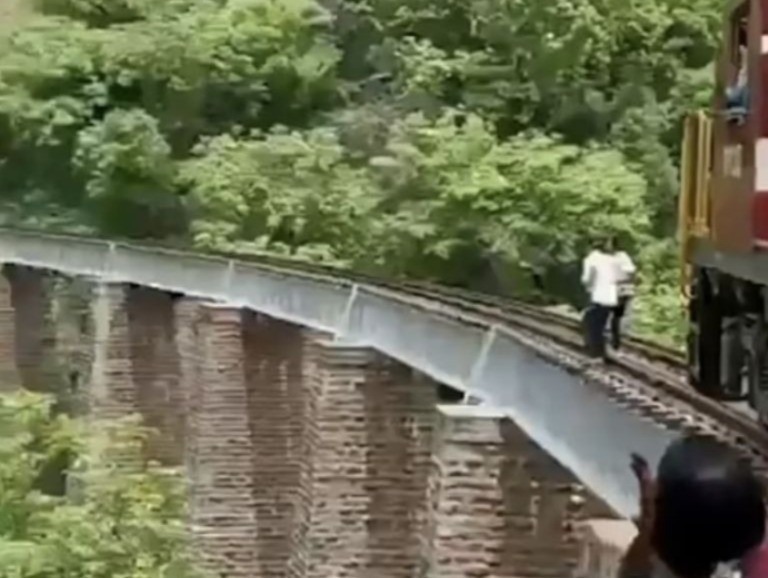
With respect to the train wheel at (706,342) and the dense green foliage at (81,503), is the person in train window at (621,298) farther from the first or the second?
the dense green foliage at (81,503)

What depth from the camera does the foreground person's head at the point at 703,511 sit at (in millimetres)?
2508

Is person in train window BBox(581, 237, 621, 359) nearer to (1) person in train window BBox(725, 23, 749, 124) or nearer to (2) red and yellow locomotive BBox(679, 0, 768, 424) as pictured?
(2) red and yellow locomotive BBox(679, 0, 768, 424)

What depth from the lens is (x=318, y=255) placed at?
31.3m

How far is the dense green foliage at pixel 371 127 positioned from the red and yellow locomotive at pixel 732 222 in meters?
13.3

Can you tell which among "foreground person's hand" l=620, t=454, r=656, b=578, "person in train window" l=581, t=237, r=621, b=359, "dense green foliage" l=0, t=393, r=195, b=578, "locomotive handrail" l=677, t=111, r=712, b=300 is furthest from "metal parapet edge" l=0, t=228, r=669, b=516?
"foreground person's hand" l=620, t=454, r=656, b=578

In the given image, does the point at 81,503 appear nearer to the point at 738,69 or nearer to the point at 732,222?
the point at 738,69

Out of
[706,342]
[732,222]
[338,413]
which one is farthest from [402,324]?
[732,222]

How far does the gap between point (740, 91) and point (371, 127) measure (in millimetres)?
24352

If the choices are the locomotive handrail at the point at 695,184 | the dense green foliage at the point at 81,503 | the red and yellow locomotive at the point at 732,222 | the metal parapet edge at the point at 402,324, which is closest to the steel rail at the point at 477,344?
the metal parapet edge at the point at 402,324

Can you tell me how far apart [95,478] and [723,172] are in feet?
41.0

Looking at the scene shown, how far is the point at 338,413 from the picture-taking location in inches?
606

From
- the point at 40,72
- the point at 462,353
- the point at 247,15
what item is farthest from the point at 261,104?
the point at 462,353

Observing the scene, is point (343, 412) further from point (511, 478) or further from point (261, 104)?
point (261, 104)

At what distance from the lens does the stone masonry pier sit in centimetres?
1082
